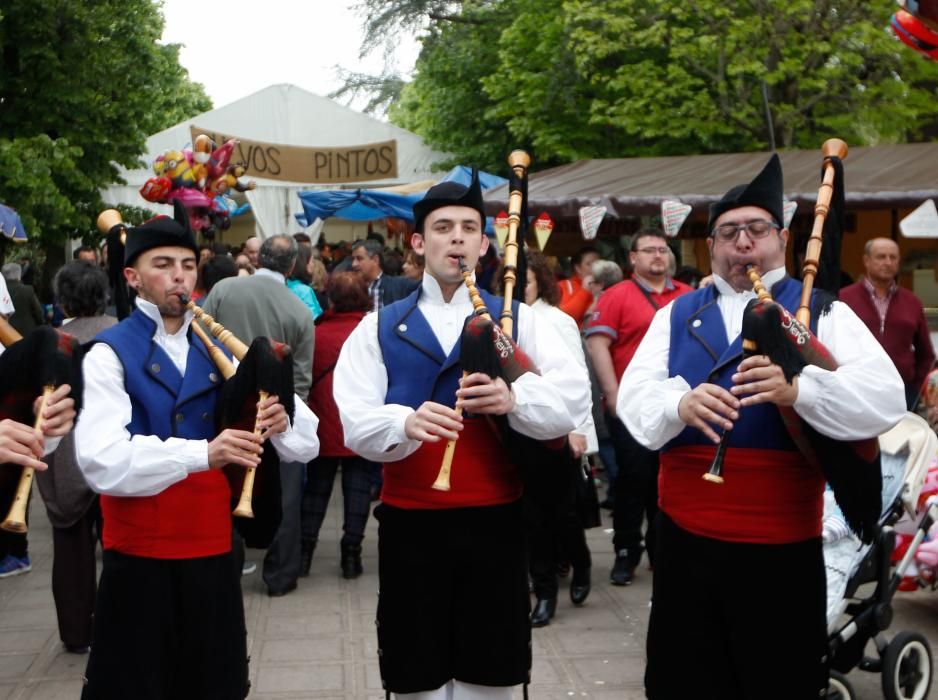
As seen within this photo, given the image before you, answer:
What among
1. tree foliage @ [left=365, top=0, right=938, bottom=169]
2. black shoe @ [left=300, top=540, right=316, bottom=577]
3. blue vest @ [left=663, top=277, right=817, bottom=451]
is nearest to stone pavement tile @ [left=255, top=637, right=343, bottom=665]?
black shoe @ [left=300, top=540, right=316, bottom=577]

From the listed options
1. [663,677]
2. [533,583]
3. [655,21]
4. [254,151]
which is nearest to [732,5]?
[655,21]

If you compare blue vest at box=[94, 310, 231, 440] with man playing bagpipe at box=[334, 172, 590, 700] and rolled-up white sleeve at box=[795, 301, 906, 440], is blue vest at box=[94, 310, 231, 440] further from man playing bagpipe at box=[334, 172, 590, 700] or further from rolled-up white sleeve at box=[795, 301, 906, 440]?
rolled-up white sleeve at box=[795, 301, 906, 440]

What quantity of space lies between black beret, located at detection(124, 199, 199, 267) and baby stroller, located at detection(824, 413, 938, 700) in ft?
9.17

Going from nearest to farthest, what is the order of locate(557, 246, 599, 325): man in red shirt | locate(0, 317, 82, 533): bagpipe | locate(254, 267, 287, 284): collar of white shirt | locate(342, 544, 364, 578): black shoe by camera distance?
locate(0, 317, 82, 533): bagpipe → locate(254, 267, 287, 284): collar of white shirt → locate(342, 544, 364, 578): black shoe → locate(557, 246, 599, 325): man in red shirt

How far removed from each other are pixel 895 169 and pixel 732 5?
557 centimetres

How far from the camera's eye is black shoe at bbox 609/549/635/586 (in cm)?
660

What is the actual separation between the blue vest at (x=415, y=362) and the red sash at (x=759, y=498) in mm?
799

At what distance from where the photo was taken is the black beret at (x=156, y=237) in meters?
3.62

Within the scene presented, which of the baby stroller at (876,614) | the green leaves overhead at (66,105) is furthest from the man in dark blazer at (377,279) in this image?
the green leaves overhead at (66,105)

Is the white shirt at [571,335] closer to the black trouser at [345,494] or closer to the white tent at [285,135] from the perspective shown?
the black trouser at [345,494]

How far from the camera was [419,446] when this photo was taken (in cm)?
362

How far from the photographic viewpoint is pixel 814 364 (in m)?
3.20

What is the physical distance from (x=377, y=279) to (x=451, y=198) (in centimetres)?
492

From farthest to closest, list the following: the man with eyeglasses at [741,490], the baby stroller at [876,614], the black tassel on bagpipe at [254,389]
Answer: the baby stroller at [876,614] < the black tassel on bagpipe at [254,389] < the man with eyeglasses at [741,490]
